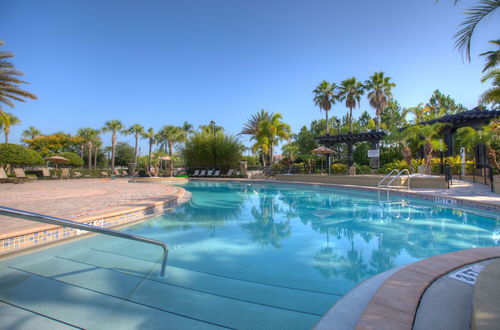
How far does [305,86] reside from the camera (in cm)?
2867

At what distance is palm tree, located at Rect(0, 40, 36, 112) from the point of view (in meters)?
10.5

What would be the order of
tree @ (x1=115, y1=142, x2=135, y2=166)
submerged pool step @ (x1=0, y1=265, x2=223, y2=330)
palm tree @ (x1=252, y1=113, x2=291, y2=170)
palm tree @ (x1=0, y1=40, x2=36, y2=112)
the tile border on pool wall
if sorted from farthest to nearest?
tree @ (x1=115, y1=142, x2=135, y2=166) < palm tree @ (x1=252, y1=113, x2=291, y2=170) < palm tree @ (x1=0, y1=40, x2=36, y2=112) < the tile border on pool wall < submerged pool step @ (x1=0, y1=265, x2=223, y2=330)

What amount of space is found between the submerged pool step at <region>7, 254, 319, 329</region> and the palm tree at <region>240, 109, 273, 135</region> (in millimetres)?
22132

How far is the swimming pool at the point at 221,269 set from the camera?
7.29 feet

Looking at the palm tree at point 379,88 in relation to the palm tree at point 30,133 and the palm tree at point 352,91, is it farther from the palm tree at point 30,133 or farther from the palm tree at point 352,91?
the palm tree at point 30,133

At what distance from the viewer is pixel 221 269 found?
11.3 ft

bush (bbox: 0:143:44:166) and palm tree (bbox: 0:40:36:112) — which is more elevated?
palm tree (bbox: 0:40:36:112)

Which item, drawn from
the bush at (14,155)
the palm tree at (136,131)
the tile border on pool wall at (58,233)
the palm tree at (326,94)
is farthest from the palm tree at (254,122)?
the palm tree at (136,131)

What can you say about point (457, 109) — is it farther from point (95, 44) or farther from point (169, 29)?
point (95, 44)

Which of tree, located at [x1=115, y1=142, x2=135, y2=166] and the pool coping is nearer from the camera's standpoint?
the pool coping

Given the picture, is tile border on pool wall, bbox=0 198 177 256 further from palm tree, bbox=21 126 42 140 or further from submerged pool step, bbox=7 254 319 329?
palm tree, bbox=21 126 42 140

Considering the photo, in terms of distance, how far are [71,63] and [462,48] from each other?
2312cm

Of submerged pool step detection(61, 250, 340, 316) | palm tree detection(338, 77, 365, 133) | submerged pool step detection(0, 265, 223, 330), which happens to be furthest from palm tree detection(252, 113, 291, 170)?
submerged pool step detection(0, 265, 223, 330)

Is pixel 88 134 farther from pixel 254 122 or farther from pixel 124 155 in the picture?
A: pixel 254 122
